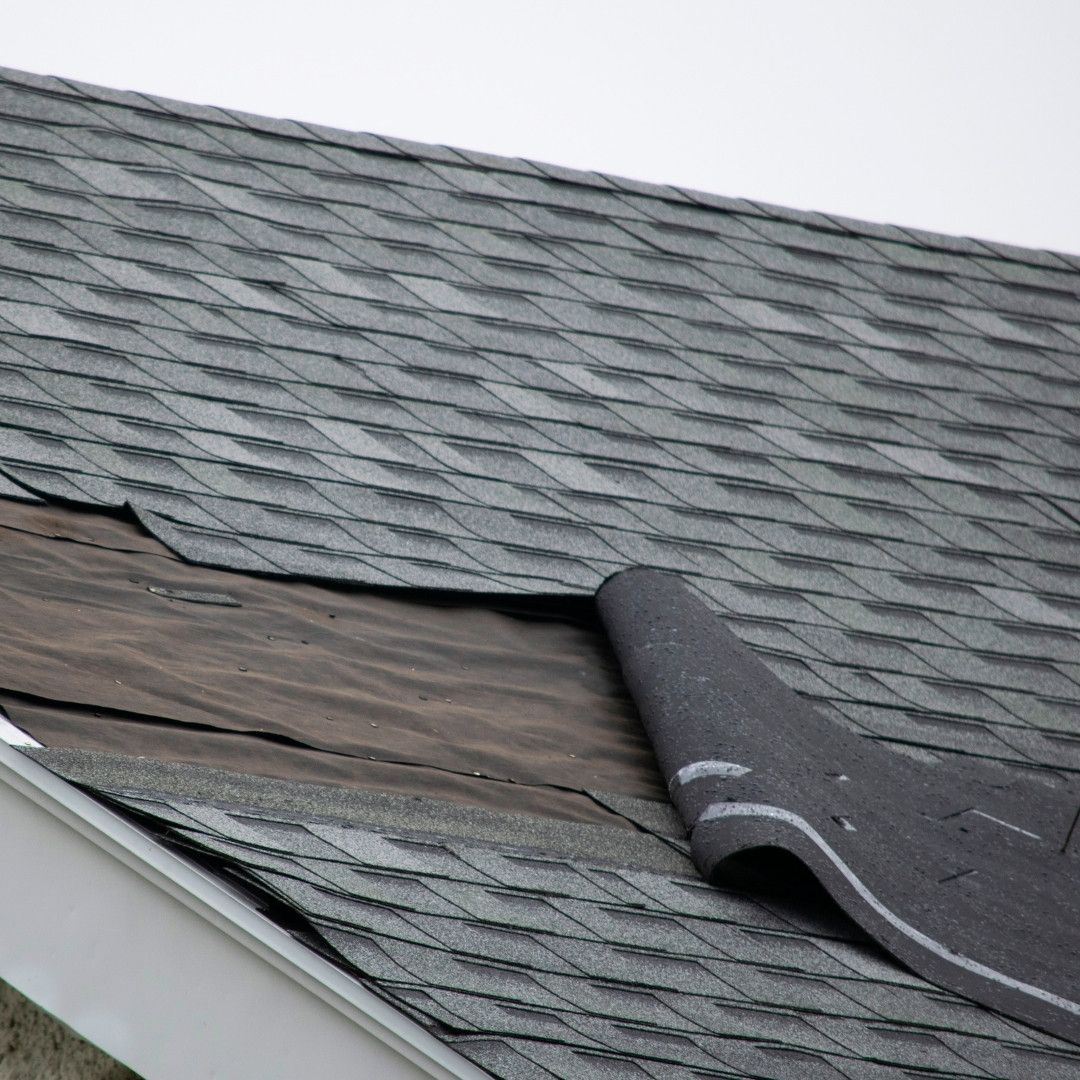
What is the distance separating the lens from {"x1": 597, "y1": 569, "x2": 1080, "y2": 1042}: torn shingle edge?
8.37ft

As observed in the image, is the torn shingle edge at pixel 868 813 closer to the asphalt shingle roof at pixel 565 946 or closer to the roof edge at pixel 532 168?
the asphalt shingle roof at pixel 565 946

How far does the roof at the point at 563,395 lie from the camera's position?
382 cm

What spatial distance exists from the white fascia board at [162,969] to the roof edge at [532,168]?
142 inches

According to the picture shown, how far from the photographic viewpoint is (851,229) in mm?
5234

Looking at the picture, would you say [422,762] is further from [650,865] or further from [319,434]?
[319,434]

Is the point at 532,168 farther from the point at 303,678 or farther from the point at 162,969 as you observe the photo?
the point at 162,969

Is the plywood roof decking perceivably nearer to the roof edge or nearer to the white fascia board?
the white fascia board

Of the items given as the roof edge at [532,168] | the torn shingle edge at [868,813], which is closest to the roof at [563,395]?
the roof edge at [532,168]

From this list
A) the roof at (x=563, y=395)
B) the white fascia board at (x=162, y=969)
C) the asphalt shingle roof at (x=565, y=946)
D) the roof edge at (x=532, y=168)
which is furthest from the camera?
the roof edge at (x=532, y=168)

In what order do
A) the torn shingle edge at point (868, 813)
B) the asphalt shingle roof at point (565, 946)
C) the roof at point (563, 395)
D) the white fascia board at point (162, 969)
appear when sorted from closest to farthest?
the white fascia board at point (162, 969) < the asphalt shingle roof at point (565, 946) < the torn shingle edge at point (868, 813) < the roof at point (563, 395)

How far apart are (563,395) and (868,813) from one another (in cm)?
197

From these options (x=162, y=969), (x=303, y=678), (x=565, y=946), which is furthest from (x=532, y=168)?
(x=162, y=969)

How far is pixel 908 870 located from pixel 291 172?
3363mm

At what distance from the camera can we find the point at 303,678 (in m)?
3.07
